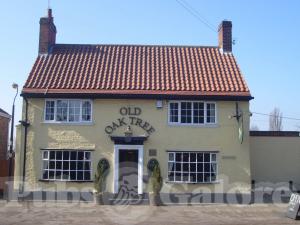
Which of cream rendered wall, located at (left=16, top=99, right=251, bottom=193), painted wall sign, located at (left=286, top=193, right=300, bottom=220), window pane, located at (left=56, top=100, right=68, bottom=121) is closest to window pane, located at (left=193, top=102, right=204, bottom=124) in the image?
cream rendered wall, located at (left=16, top=99, right=251, bottom=193)

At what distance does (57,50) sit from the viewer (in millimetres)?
24750

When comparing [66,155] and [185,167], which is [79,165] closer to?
[66,155]

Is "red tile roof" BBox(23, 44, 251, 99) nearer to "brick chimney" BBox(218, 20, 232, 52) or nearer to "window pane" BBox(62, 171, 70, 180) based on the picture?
"brick chimney" BBox(218, 20, 232, 52)

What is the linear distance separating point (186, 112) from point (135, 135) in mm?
2712

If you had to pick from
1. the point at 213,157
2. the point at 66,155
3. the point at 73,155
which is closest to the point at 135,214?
the point at 73,155

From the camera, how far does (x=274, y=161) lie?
23406mm

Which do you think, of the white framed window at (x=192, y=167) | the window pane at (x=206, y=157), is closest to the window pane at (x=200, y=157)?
the white framed window at (x=192, y=167)

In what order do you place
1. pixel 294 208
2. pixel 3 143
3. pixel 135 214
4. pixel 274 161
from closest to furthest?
pixel 294 208 → pixel 135 214 → pixel 274 161 → pixel 3 143

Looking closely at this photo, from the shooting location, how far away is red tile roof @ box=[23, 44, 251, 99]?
21734 mm

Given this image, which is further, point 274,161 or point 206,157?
point 274,161

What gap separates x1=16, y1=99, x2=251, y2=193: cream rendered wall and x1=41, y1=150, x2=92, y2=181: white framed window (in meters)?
0.26

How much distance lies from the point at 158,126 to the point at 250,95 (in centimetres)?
464

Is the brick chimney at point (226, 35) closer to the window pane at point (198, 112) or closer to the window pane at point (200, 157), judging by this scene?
the window pane at point (198, 112)

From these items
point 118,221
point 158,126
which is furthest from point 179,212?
point 158,126
